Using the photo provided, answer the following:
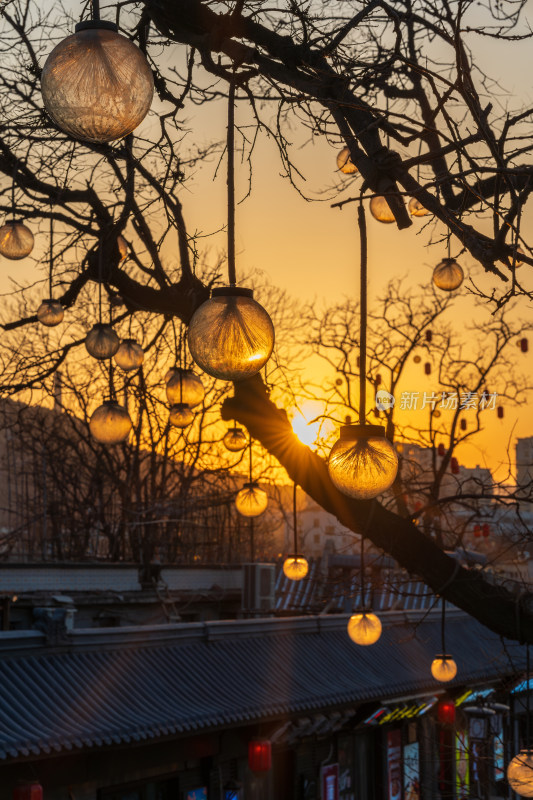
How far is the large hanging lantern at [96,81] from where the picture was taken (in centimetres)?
344

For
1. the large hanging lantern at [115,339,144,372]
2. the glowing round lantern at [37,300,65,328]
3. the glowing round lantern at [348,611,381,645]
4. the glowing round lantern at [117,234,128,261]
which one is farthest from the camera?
the glowing round lantern at [348,611,381,645]

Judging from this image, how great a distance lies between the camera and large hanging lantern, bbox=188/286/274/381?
3.77m

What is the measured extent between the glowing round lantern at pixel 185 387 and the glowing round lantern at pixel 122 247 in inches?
45.0

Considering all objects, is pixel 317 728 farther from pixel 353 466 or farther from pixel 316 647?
pixel 353 466

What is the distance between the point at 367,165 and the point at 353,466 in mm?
1782

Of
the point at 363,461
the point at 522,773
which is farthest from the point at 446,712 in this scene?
the point at 363,461

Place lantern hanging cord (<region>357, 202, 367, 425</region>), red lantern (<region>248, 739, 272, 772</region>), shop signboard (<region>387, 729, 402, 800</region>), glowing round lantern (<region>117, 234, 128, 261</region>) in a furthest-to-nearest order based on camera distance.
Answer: shop signboard (<region>387, 729, 402, 800</region>) < red lantern (<region>248, 739, 272, 772</region>) < glowing round lantern (<region>117, 234, 128, 261</region>) < lantern hanging cord (<region>357, 202, 367, 425</region>)

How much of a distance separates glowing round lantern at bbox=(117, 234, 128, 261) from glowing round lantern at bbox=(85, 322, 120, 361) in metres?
0.67

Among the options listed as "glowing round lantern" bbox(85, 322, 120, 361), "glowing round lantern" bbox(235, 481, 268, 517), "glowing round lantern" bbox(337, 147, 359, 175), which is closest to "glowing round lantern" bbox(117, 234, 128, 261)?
"glowing round lantern" bbox(85, 322, 120, 361)

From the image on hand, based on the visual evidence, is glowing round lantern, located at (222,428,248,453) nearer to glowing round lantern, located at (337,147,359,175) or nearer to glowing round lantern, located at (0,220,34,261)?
glowing round lantern, located at (0,220,34,261)

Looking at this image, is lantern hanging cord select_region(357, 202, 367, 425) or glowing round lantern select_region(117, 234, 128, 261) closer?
lantern hanging cord select_region(357, 202, 367, 425)

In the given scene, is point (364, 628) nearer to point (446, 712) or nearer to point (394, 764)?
point (394, 764)

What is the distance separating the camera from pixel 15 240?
8.02 m

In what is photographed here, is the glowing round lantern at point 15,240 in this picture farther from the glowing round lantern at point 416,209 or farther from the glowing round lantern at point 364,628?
the glowing round lantern at point 364,628
